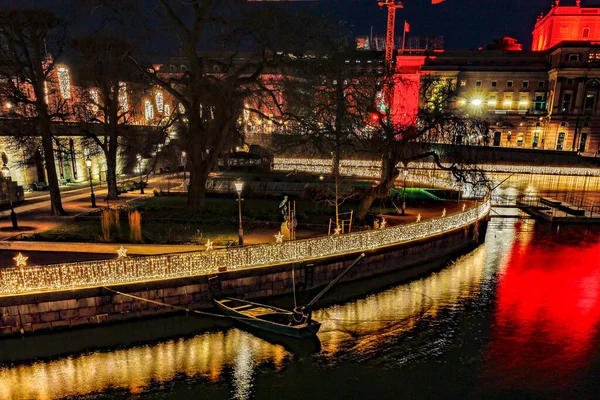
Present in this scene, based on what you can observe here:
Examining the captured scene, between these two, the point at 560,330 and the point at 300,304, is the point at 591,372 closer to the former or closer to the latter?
the point at 560,330

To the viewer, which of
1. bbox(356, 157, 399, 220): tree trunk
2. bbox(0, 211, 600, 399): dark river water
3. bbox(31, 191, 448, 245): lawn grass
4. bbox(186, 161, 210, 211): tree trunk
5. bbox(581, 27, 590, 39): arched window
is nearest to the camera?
bbox(0, 211, 600, 399): dark river water

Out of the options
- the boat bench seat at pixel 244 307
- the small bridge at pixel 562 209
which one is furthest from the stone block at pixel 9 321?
the small bridge at pixel 562 209

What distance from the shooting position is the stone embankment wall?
13875 millimetres

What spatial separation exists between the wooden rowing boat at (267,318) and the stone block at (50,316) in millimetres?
5555

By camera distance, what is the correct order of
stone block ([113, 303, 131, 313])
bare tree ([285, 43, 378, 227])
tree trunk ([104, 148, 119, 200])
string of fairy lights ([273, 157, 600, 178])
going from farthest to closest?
string of fairy lights ([273, 157, 600, 178])
tree trunk ([104, 148, 119, 200])
bare tree ([285, 43, 378, 227])
stone block ([113, 303, 131, 313])

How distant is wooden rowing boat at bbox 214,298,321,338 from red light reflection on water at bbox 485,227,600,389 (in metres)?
6.06

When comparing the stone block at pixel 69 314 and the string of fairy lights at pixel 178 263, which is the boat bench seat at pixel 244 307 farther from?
the stone block at pixel 69 314

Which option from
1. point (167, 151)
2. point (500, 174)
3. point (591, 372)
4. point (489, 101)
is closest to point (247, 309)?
point (591, 372)

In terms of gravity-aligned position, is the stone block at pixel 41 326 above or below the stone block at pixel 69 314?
below

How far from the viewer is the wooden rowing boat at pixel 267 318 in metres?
14.0

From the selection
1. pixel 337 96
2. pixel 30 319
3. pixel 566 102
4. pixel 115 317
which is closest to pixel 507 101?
pixel 566 102

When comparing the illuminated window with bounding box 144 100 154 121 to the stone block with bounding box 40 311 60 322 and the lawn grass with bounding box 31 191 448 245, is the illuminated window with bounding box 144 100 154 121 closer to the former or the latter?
→ the lawn grass with bounding box 31 191 448 245

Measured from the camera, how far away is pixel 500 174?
58.2 metres

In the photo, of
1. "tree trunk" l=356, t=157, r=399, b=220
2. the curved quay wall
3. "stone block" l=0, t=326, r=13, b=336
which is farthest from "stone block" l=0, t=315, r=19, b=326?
"tree trunk" l=356, t=157, r=399, b=220
